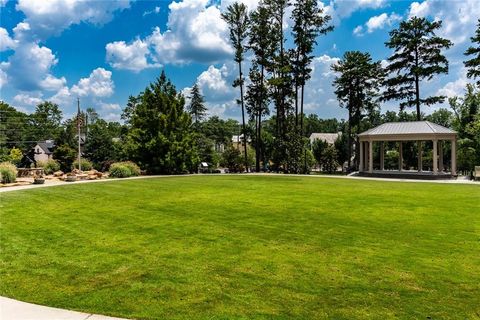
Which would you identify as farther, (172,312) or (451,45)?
(451,45)

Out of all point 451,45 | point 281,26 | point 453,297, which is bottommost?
point 453,297

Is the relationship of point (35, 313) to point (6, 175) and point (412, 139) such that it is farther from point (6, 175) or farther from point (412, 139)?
point (412, 139)

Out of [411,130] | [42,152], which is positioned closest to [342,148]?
[411,130]

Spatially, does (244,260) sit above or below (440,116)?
below

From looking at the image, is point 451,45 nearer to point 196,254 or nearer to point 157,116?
point 157,116

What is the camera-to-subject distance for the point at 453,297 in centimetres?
488

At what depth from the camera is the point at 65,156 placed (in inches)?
1506

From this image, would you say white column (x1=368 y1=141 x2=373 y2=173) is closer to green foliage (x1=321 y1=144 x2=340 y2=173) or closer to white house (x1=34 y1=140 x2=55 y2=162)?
green foliage (x1=321 y1=144 x2=340 y2=173)

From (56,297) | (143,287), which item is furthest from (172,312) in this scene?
(56,297)

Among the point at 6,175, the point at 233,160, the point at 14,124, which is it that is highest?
the point at 14,124

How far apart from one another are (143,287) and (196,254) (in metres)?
1.67

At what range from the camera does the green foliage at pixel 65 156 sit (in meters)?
37.9

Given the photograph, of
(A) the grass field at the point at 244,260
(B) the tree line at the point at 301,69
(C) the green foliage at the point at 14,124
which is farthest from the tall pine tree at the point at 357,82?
(C) the green foliage at the point at 14,124

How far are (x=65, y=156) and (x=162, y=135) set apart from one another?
542 inches
